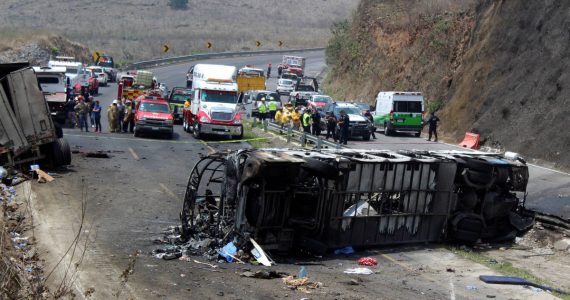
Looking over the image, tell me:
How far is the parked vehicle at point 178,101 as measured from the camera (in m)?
44.6

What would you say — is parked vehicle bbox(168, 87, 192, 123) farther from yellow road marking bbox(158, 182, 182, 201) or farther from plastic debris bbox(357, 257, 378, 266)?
plastic debris bbox(357, 257, 378, 266)

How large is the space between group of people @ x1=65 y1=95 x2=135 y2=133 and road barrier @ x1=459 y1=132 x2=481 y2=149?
1686 centimetres

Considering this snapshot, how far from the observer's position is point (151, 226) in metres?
18.6

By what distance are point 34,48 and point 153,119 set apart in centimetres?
4509

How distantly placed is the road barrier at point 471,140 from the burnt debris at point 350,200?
17.1 meters

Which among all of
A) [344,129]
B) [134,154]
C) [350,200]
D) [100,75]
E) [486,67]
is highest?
[486,67]

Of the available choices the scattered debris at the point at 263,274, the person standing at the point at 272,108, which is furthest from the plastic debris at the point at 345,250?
the person standing at the point at 272,108

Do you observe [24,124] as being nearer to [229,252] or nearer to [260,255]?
[229,252]

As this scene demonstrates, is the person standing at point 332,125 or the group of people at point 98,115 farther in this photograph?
the group of people at point 98,115

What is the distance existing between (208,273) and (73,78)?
4086 cm

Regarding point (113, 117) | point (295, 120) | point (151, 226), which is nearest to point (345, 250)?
point (151, 226)

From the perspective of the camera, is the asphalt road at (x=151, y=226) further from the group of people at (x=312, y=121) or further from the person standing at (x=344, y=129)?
the person standing at (x=344, y=129)

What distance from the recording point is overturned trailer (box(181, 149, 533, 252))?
52.5 ft

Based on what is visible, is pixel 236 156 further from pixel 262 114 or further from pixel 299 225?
pixel 262 114
